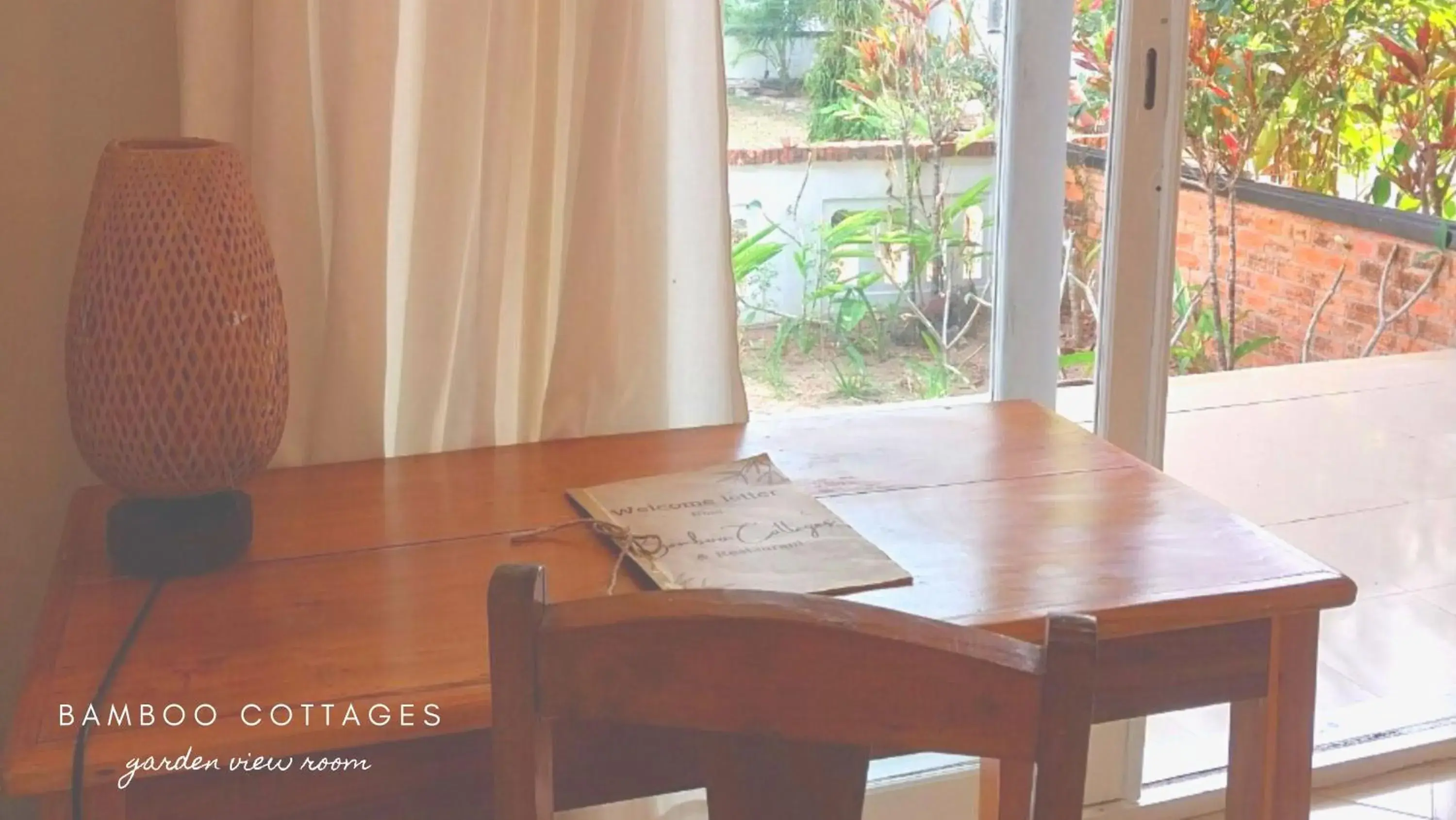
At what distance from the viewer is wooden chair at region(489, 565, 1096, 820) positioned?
2.61ft

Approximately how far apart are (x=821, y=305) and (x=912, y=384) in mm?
190

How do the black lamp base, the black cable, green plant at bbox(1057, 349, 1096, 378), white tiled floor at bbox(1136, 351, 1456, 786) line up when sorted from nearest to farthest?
the black cable
the black lamp base
green plant at bbox(1057, 349, 1096, 378)
white tiled floor at bbox(1136, 351, 1456, 786)

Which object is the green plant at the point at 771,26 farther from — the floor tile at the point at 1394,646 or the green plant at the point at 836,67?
the floor tile at the point at 1394,646

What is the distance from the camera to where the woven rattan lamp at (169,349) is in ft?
3.66

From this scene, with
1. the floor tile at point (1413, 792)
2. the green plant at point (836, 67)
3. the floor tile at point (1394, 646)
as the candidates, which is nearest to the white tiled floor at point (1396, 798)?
the floor tile at point (1413, 792)

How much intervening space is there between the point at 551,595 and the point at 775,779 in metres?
0.26

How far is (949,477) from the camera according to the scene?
1425 millimetres

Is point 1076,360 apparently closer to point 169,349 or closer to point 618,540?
point 618,540

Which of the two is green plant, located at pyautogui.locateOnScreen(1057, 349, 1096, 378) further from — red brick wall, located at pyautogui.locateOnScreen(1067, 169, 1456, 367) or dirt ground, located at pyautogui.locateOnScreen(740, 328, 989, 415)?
red brick wall, located at pyautogui.locateOnScreen(1067, 169, 1456, 367)

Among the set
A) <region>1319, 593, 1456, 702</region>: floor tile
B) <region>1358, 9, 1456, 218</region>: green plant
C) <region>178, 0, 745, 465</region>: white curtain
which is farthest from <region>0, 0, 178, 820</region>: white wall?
<region>1358, 9, 1456, 218</region>: green plant

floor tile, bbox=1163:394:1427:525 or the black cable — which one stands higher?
the black cable

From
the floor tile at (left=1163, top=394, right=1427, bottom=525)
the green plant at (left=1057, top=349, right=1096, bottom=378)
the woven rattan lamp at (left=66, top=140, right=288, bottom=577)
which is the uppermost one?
the woven rattan lamp at (left=66, top=140, right=288, bottom=577)

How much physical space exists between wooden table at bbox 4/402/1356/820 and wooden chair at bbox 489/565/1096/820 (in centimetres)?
19

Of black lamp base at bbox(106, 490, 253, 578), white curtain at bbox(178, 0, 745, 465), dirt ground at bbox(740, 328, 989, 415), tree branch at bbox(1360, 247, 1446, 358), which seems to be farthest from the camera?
tree branch at bbox(1360, 247, 1446, 358)
